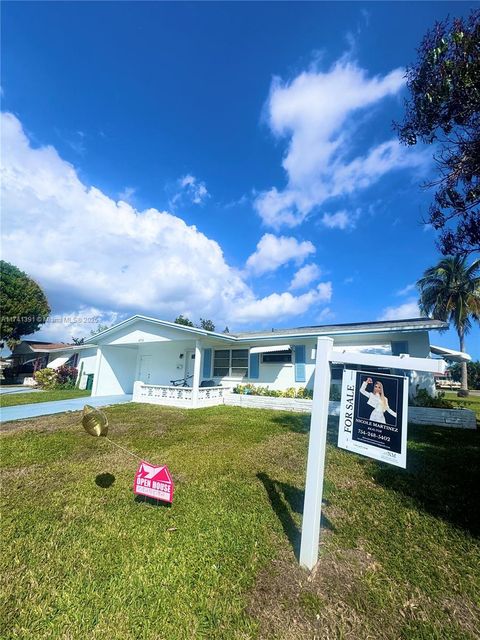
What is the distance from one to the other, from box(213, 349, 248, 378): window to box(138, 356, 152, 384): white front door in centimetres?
448

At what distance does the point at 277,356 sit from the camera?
46.2ft

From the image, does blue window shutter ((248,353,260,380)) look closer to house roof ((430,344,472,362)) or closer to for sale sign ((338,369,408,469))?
house roof ((430,344,472,362))

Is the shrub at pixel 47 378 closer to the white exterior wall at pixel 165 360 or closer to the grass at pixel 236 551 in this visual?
the white exterior wall at pixel 165 360

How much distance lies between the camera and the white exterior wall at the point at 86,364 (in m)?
21.7

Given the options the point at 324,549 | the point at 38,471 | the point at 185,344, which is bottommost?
the point at 38,471

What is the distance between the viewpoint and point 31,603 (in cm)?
252

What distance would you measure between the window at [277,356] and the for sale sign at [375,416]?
1059 centimetres

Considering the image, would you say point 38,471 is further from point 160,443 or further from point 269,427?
point 269,427

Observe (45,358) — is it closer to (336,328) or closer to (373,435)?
(336,328)

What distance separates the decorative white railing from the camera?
1278 cm

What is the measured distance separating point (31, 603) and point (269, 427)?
6907 millimetres

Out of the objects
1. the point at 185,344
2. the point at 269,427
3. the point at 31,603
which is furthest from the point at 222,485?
the point at 185,344

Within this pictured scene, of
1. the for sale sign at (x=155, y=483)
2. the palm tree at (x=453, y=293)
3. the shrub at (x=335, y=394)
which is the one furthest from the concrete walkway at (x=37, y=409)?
the palm tree at (x=453, y=293)

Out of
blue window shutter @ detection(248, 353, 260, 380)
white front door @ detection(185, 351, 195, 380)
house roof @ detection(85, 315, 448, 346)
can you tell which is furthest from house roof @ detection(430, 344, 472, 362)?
white front door @ detection(185, 351, 195, 380)
